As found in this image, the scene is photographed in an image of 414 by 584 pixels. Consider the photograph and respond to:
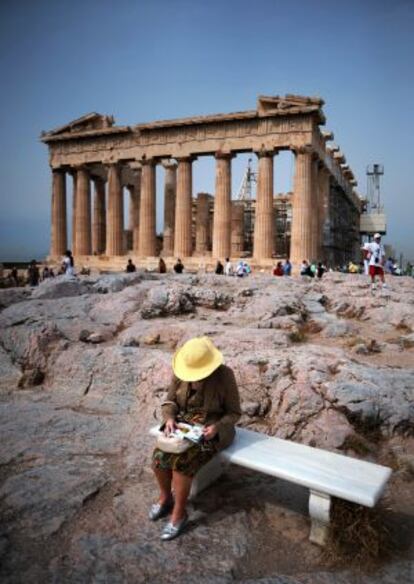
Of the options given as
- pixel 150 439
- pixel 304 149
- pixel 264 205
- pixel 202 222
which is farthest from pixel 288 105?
pixel 150 439

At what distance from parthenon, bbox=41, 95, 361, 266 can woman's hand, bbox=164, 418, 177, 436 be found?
2466 centimetres

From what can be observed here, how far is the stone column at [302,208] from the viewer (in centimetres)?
2769

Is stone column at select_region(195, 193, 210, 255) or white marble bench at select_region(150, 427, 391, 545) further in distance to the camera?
stone column at select_region(195, 193, 210, 255)

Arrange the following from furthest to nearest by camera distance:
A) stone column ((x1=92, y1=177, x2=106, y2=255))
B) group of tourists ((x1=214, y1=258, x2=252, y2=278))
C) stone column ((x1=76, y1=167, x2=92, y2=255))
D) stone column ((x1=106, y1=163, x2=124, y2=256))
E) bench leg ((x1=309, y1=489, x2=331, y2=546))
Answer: stone column ((x1=92, y1=177, x2=106, y2=255)) → stone column ((x1=76, y1=167, x2=92, y2=255)) → stone column ((x1=106, y1=163, x2=124, y2=256)) → group of tourists ((x1=214, y1=258, x2=252, y2=278)) → bench leg ((x1=309, y1=489, x2=331, y2=546))

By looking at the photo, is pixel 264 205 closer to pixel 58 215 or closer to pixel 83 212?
pixel 83 212

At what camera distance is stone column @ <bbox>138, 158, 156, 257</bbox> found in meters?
32.5

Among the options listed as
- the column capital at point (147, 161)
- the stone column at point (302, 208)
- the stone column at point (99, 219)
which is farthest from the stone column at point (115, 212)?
the stone column at point (302, 208)

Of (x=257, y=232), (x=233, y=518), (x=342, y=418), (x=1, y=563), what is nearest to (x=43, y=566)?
(x=1, y=563)

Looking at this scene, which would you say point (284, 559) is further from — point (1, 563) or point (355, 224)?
point (355, 224)

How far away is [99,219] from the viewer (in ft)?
129

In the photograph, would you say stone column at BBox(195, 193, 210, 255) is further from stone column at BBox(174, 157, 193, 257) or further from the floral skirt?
the floral skirt

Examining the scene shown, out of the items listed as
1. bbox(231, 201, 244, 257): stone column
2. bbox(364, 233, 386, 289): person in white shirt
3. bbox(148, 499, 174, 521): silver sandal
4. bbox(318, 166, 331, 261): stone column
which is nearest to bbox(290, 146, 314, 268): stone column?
bbox(318, 166, 331, 261): stone column

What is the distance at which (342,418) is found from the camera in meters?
4.87

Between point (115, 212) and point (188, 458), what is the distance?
31992mm
